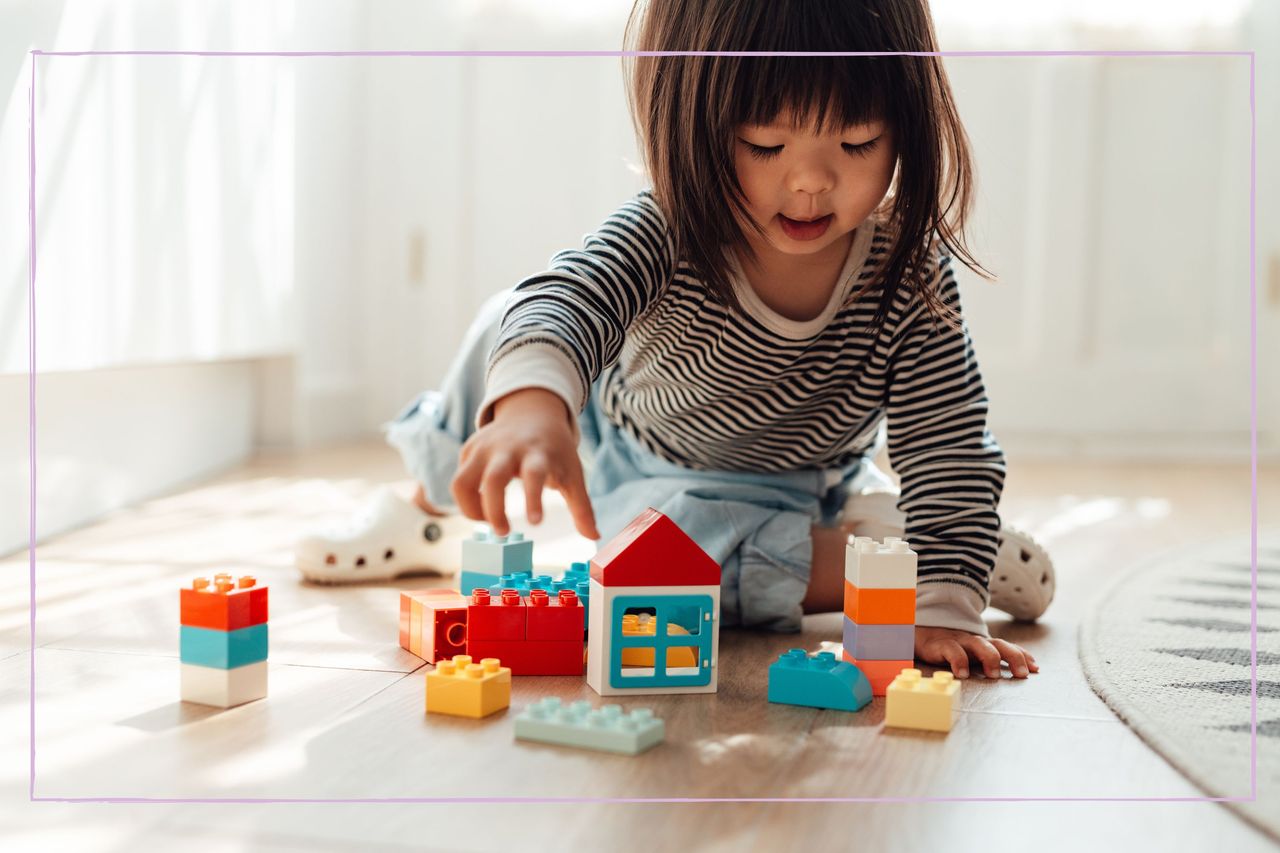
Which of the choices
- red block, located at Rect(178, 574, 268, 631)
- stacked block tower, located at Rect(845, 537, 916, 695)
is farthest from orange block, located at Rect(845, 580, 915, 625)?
red block, located at Rect(178, 574, 268, 631)

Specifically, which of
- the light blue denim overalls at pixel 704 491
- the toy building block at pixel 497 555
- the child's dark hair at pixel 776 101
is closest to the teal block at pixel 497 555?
the toy building block at pixel 497 555

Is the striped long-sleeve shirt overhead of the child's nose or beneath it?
beneath

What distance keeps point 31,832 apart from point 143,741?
110mm

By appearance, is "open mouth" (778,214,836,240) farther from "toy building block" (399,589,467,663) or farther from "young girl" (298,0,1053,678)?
"toy building block" (399,589,467,663)

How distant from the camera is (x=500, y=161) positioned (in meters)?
2.21

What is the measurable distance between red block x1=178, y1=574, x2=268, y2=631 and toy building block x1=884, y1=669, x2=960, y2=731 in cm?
34

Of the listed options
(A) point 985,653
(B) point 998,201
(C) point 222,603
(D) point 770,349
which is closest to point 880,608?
(A) point 985,653

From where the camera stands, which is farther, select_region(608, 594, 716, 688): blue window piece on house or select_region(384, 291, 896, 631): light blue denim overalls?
select_region(384, 291, 896, 631): light blue denim overalls

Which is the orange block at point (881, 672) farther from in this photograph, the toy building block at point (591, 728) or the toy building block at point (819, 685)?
the toy building block at point (591, 728)

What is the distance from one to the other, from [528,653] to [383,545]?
0.34 meters

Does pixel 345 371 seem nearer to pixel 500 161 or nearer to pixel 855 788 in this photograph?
pixel 500 161

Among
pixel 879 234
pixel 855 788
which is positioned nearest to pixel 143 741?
pixel 855 788

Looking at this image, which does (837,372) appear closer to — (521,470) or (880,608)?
(880,608)

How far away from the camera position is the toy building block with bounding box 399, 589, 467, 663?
0.79m
